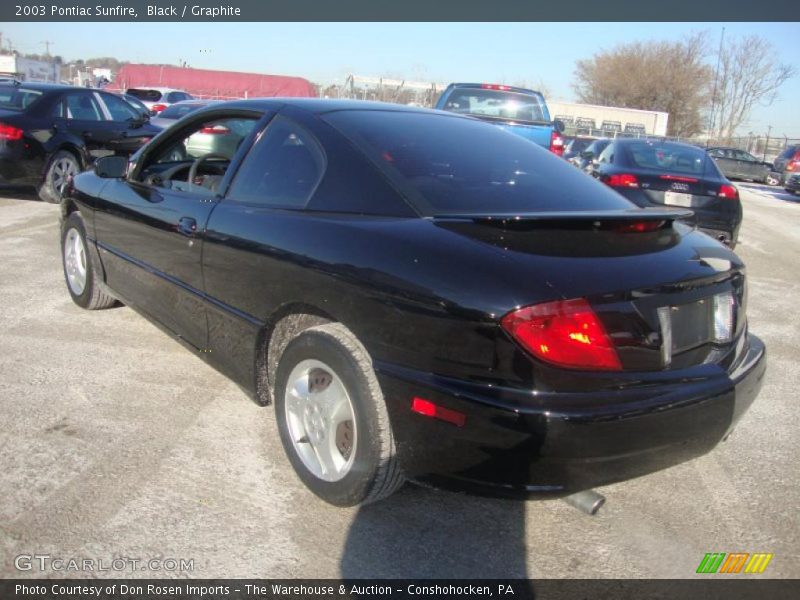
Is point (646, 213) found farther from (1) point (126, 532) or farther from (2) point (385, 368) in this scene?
(1) point (126, 532)

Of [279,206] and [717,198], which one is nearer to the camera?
[279,206]

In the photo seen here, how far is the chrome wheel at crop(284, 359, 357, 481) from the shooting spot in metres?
2.47

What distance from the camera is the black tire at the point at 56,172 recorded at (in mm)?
8859

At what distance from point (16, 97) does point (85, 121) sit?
0.95 meters

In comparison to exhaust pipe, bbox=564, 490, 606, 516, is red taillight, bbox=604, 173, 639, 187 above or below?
above

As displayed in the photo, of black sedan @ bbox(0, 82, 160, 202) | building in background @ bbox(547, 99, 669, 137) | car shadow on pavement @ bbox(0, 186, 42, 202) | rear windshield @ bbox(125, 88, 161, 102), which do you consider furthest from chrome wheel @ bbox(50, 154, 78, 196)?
building in background @ bbox(547, 99, 669, 137)

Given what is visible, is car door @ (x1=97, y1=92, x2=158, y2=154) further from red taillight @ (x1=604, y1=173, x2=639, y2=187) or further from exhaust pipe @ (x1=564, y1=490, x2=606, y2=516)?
exhaust pipe @ (x1=564, y1=490, x2=606, y2=516)

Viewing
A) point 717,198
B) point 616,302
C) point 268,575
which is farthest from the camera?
point 717,198

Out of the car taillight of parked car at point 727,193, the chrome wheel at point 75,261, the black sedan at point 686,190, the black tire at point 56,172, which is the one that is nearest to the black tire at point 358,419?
the chrome wheel at point 75,261

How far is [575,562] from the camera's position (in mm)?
2365

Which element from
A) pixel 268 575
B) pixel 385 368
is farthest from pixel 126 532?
pixel 385 368

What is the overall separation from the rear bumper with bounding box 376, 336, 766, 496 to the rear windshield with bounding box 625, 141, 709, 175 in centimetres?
626

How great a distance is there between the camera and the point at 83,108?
30.8 feet

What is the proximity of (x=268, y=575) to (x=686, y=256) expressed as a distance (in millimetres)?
1831
